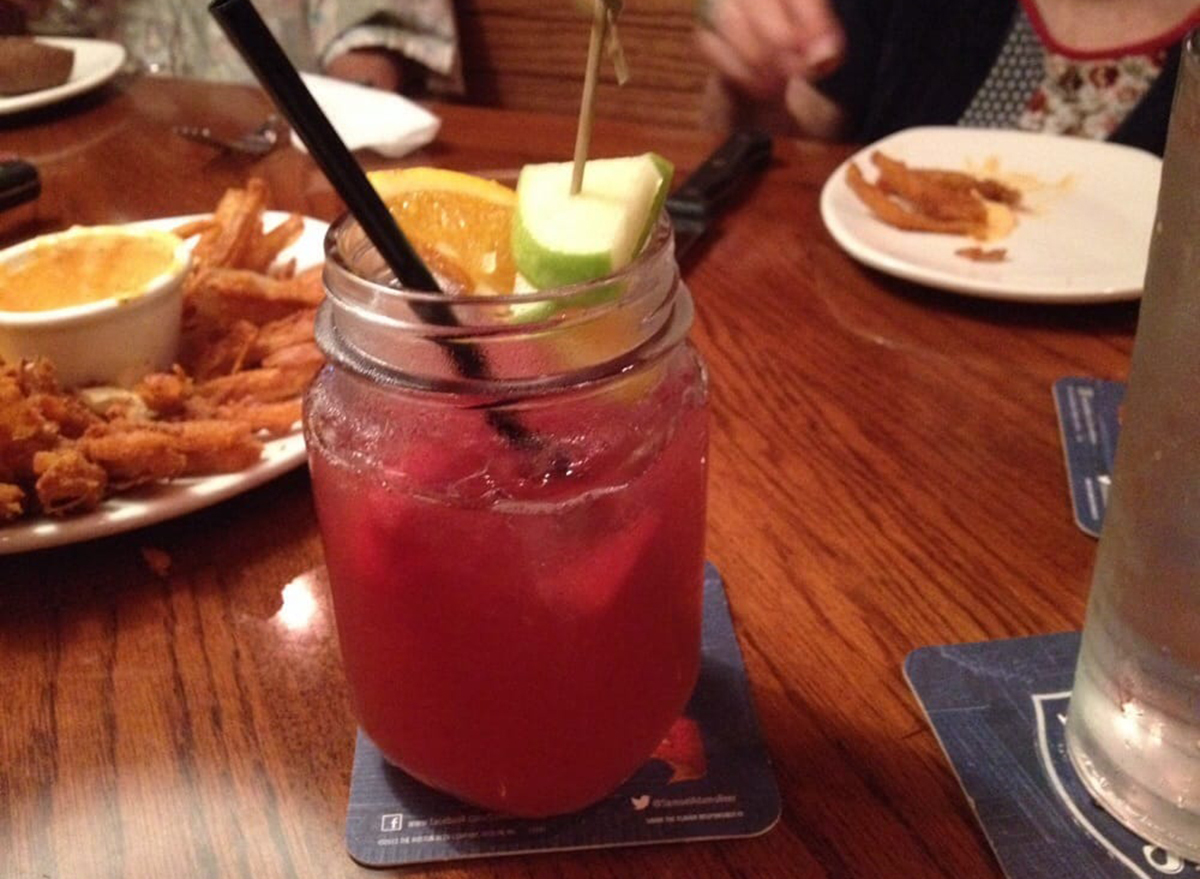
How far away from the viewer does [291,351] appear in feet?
2.59

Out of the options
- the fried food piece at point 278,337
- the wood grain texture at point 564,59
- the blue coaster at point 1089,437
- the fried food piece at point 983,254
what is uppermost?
the fried food piece at point 983,254

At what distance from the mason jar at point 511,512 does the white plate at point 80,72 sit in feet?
4.01

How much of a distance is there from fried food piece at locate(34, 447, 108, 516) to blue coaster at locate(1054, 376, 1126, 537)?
0.63m

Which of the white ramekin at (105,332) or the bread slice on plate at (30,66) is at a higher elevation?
the white ramekin at (105,332)

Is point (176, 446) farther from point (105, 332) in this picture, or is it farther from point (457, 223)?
point (457, 223)

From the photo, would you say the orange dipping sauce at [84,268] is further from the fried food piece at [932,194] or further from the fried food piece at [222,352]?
the fried food piece at [932,194]

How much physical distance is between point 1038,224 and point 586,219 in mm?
854

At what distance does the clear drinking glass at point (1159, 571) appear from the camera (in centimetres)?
41

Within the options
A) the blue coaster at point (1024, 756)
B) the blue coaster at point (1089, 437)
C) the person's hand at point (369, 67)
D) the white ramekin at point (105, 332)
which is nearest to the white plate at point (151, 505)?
the white ramekin at point (105, 332)

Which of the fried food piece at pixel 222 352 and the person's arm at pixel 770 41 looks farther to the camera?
the person's arm at pixel 770 41

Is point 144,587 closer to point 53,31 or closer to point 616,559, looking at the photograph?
point 616,559

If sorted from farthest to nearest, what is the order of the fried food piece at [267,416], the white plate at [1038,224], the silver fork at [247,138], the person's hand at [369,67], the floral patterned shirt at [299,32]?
the person's hand at [369,67]
the floral patterned shirt at [299,32]
the silver fork at [247,138]
the white plate at [1038,224]
the fried food piece at [267,416]

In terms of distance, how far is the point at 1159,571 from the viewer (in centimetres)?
45

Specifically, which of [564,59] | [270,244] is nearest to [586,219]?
[270,244]
